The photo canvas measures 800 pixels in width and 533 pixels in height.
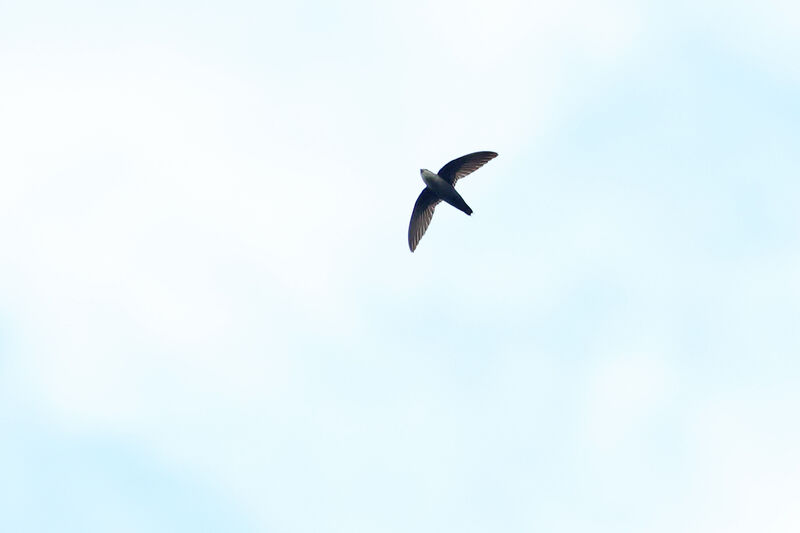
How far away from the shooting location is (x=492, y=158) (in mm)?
41875

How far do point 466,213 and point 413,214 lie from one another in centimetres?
245

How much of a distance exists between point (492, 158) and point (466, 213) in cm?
227

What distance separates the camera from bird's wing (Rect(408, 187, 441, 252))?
43312mm

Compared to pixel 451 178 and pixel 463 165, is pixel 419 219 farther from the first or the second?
pixel 463 165

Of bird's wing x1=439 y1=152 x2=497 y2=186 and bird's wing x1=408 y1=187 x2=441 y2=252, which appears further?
bird's wing x1=408 y1=187 x2=441 y2=252

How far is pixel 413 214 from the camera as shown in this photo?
143ft

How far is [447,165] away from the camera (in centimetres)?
4156

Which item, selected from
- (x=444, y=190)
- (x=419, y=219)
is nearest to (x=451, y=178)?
(x=444, y=190)

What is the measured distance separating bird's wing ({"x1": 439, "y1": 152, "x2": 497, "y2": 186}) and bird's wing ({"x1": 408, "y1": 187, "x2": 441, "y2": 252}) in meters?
1.53

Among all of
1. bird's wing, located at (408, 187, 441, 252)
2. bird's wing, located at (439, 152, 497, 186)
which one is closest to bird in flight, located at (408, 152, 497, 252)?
bird's wing, located at (439, 152, 497, 186)

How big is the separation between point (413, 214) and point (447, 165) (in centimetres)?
292

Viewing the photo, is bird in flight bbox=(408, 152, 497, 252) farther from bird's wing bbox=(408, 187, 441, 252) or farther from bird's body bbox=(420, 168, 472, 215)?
bird's wing bbox=(408, 187, 441, 252)

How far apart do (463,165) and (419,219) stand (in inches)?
122

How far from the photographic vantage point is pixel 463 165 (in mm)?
41812
